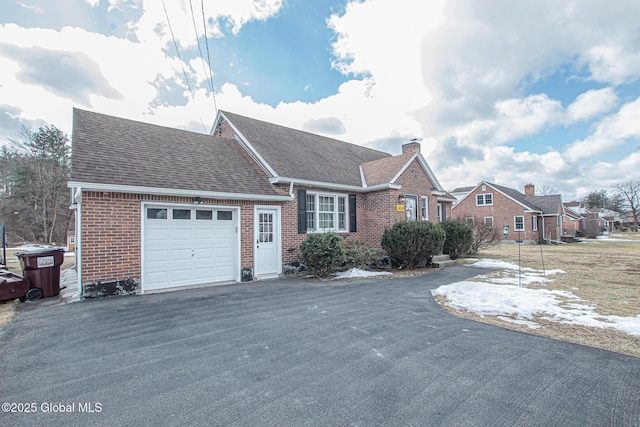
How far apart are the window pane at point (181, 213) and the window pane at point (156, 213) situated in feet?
0.83

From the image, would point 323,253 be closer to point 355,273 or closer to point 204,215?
point 355,273

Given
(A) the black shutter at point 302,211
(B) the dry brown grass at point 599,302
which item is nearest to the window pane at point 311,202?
(A) the black shutter at point 302,211

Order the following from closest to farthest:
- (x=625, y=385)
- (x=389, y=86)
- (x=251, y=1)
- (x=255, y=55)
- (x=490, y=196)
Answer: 1. (x=625, y=385)
2. (x=251, y=1)
3. (x=255, y=55)
4. (x=389, y=86)
5. (x=490, y=196)

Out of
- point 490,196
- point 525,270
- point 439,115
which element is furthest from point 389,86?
point 490,196

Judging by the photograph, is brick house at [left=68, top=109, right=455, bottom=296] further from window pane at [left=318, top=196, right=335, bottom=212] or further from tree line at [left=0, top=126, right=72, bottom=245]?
tree line at [left=0, top=126, right=72, bottom=245]

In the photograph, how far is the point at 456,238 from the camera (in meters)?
13.6

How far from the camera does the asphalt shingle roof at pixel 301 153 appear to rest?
1112 centimetres

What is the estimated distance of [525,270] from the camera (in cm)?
1104

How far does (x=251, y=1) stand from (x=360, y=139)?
1393 centimetres

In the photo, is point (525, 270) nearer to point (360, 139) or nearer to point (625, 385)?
point (625, 385)

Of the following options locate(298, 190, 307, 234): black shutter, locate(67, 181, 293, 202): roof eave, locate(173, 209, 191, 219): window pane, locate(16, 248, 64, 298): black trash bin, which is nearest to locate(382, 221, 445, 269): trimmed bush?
locate(298, 190, 307, 234): black shutter

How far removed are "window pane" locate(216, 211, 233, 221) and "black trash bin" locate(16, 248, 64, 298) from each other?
3.78 meters

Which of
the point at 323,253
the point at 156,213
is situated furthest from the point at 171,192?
the point at 323,253

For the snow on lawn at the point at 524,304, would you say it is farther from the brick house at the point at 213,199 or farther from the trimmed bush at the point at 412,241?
the brick house at the point at 213,199
